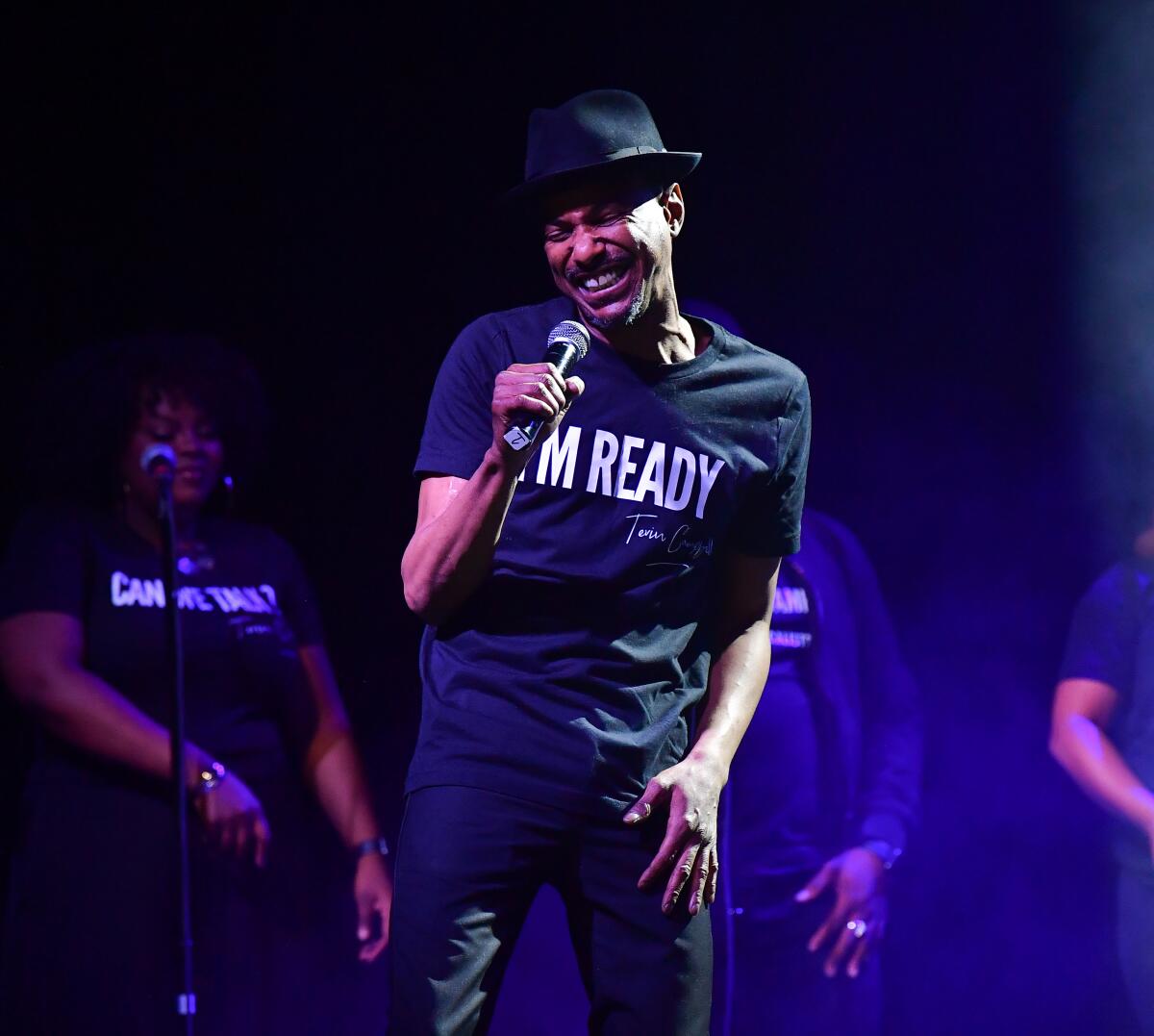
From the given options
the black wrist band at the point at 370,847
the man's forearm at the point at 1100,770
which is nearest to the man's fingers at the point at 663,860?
the black wrist band at the point at 370,847

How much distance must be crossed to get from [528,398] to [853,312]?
7.50 feet

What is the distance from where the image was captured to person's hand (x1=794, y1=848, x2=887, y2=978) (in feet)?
9.18

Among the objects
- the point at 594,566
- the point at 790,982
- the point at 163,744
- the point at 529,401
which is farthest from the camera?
the point at 790,982

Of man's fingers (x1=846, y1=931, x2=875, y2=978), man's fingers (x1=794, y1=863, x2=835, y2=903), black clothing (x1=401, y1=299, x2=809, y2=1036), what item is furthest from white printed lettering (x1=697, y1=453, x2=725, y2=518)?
man's fingers (x1=846, y1=931, x2=875, y2=978)

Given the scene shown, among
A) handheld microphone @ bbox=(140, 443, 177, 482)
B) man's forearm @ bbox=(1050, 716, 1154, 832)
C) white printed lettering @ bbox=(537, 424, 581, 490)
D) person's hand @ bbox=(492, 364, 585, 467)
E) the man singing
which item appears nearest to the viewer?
person's hand @ bbox=(492, 364, 585, 467)

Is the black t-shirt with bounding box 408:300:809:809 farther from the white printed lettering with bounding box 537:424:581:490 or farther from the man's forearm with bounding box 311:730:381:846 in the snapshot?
the man's forearm with bounding box 311:730:381:846

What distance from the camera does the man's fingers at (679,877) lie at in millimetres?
1553

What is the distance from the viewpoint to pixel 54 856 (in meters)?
2.58

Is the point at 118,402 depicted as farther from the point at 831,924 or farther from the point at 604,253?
the point at 831,924

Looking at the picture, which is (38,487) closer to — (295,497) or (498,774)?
(295,497)

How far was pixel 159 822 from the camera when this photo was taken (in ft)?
8.68

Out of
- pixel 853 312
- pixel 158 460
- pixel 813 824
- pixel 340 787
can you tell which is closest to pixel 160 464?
pixel 158 460

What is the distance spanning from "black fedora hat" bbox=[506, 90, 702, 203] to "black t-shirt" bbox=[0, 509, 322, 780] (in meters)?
1.39

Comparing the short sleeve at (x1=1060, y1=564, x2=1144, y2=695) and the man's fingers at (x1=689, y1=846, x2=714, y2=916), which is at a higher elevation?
the short sleeve at (x1=1060, y1=564, x2=1144, y2=695)
